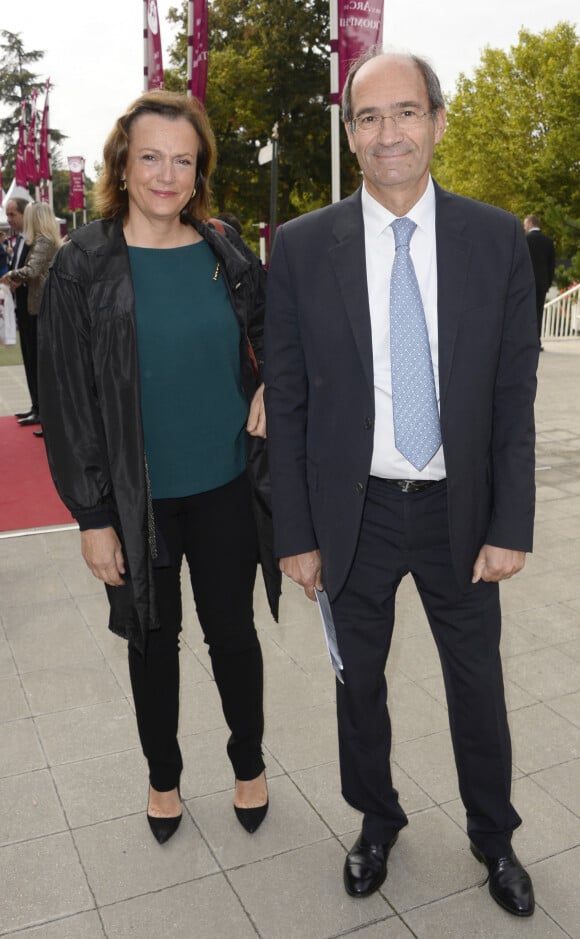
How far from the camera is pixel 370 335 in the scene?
6.86ft

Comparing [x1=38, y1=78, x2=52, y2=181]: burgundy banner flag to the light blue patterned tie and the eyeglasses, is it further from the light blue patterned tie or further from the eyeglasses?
the light blue patterned tie

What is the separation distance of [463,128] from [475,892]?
3954cm

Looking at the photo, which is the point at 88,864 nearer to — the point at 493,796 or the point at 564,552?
the point at 493,796

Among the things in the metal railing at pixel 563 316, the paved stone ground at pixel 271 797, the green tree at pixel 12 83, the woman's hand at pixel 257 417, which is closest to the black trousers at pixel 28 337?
the paved stone ground at pixel 271 797

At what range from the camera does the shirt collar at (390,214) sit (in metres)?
2.12

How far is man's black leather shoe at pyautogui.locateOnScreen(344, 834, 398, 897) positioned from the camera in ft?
7.80

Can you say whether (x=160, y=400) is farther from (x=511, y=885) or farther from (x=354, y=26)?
(x=354, y=26)

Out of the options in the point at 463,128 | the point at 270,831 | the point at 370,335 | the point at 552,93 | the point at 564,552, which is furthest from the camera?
the point at 463,128

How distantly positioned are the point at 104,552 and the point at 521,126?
3668 centimetres

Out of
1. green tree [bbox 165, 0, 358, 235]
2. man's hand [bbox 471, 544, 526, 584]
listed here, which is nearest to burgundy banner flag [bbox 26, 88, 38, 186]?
green tree [bbox 165, 0, 358, 235]

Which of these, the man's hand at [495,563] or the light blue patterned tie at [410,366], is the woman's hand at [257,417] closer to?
the light blue patterned tie at [410,366]

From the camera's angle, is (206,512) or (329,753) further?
(329,753)

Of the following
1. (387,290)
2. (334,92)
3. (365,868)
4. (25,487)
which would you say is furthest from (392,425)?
(334,92)

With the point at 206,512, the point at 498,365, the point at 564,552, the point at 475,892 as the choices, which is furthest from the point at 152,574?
the point at 564,552
